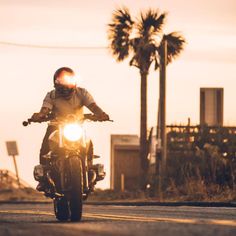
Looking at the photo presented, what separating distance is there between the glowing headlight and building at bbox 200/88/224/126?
4915cm

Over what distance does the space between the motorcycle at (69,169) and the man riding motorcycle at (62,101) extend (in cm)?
19

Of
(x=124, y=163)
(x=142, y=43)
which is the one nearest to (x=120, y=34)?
(x=142, y=43)

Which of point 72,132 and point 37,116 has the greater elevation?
point 37,116

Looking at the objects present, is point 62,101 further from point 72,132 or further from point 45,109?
point 72,132

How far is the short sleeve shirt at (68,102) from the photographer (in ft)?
49.9

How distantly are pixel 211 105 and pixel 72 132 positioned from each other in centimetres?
4946

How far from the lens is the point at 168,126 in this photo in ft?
165

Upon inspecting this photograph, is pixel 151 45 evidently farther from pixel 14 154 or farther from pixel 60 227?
pixel 60 227

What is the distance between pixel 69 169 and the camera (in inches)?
565

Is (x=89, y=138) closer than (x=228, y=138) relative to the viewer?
Yes

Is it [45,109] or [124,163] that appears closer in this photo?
[45,109]

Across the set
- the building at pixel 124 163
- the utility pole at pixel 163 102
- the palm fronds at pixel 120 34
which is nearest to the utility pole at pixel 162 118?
the utility pole at pixel 163 102

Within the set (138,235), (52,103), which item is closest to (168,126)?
(52,103)

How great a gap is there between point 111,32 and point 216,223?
4807cm
